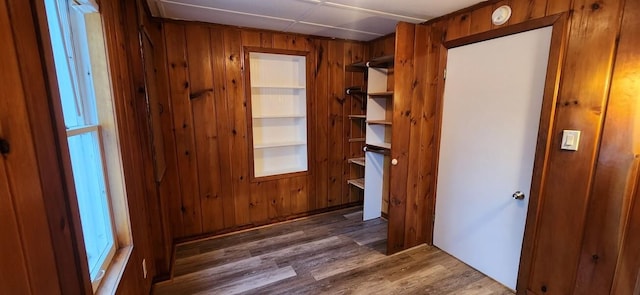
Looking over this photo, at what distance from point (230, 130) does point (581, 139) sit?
2804 mm

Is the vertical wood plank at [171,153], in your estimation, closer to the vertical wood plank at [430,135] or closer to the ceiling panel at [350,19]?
the ceiling panel at [350,19]

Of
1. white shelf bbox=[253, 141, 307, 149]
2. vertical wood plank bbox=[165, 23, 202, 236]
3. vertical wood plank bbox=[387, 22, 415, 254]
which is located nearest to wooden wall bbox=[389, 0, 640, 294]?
vertical wood plank bbox=[387, 22, 415, 254]

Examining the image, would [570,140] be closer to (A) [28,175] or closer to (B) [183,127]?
(A) [28,175]

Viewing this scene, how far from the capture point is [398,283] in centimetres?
219

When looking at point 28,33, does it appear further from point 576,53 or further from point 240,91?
point 576,53

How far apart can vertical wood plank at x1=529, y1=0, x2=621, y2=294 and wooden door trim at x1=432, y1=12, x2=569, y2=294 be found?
0.03m

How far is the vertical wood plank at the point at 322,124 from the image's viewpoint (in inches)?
126

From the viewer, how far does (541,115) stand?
179cm

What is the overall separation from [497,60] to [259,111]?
2334 millimetres

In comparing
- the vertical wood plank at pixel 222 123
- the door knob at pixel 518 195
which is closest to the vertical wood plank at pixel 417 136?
the door knob at pixel 518 195

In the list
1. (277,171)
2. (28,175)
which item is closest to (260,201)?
(277,171)

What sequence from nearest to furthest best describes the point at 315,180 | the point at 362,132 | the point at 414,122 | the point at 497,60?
the point at 497,60 → the point at 414,122 → the point at 315,180 → the point at 362,132

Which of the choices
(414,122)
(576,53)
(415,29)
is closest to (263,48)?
(415,29)

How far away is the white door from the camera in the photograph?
188 cm
